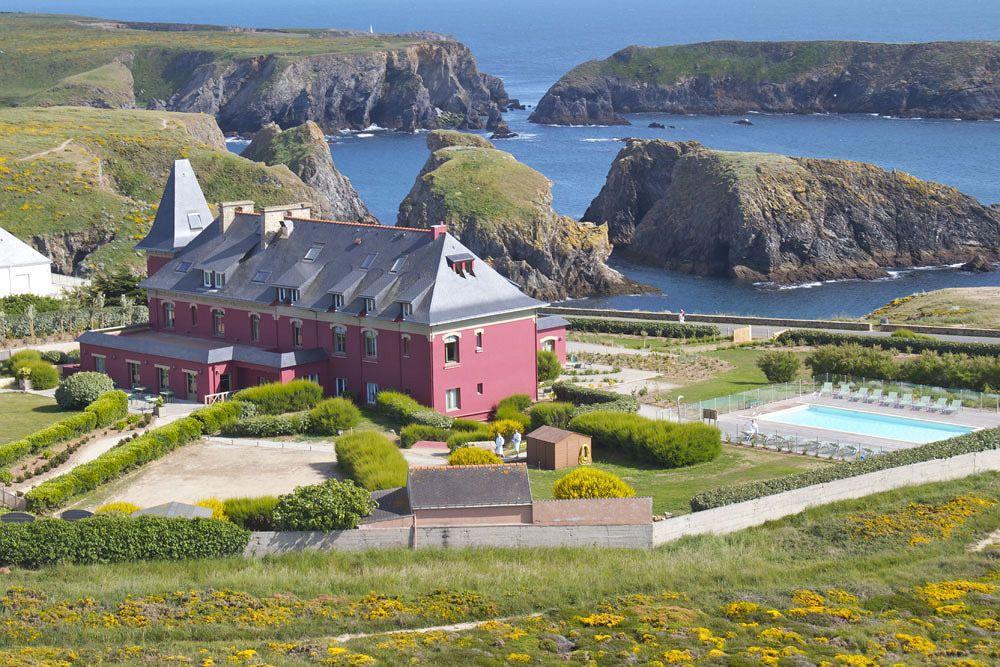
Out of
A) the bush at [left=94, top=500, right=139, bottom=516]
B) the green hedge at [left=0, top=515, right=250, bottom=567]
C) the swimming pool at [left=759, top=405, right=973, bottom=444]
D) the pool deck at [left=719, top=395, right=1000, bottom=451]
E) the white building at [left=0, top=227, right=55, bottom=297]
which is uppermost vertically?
the white building at [left=0, top=227, right=55, bottom=297]

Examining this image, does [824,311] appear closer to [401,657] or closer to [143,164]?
[143,164]

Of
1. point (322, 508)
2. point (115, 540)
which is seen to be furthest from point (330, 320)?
point (115, 540)

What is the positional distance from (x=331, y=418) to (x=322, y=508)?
1500 cm

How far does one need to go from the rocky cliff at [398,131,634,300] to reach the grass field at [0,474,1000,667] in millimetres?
75654

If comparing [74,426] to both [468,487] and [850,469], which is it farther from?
[850,469]

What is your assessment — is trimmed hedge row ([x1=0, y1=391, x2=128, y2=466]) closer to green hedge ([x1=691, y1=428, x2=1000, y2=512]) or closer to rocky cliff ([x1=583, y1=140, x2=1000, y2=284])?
green hedge ([x1=691, y1=428, x2=1000, y2=512])

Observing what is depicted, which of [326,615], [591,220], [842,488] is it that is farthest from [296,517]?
[591,220]

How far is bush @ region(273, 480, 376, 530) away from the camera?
39594 millimetres

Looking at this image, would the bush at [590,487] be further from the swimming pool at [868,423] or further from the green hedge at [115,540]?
the swimming pool at [868,423]

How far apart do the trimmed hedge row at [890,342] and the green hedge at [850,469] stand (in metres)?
17.8

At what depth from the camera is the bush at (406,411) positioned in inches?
2164

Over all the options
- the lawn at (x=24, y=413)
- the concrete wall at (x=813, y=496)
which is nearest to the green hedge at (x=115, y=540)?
the concrete wall at (x=813, y=496)

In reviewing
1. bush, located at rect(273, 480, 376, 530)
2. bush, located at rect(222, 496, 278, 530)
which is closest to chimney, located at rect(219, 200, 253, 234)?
bush, located at rect(222, 496, 278, 530)

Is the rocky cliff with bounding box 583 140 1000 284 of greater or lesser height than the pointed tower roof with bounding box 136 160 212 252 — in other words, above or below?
below
